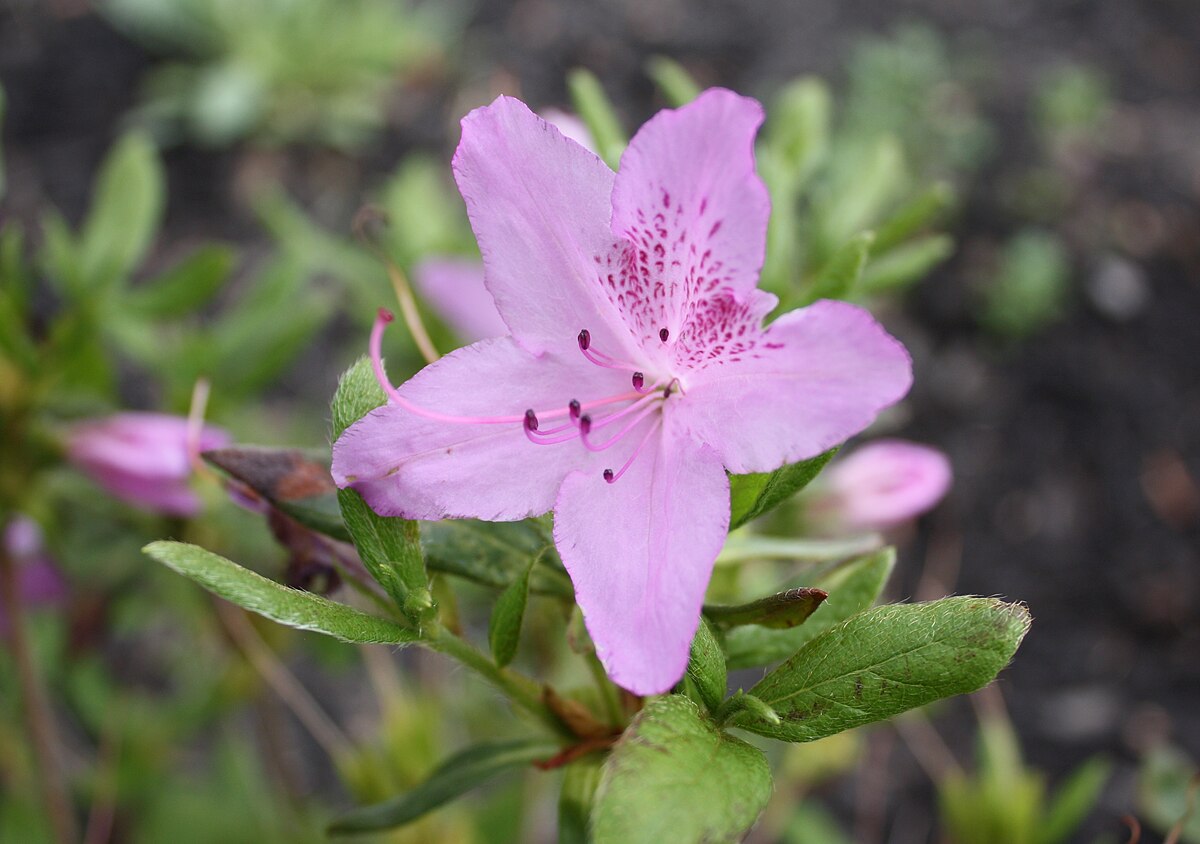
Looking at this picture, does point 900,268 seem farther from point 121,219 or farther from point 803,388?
point 121,219

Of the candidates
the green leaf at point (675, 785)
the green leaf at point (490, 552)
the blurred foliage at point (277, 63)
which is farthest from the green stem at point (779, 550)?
the blurred foliage at point (277, 63)

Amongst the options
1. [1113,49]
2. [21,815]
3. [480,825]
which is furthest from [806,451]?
[1113,49]

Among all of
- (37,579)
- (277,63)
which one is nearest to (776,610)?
(37,579)

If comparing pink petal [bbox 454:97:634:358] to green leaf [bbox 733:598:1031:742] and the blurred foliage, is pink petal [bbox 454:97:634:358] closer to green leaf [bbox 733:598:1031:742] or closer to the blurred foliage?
green leaf [bbox 733:598:1031:742]

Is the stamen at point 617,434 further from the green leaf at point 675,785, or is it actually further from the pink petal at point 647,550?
the green leaf at point 675,785

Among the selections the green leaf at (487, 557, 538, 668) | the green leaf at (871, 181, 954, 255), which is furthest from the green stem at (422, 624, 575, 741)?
the green leaf at (871, 181, 954, 255)

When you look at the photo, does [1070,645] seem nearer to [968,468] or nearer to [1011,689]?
[1011,689]
